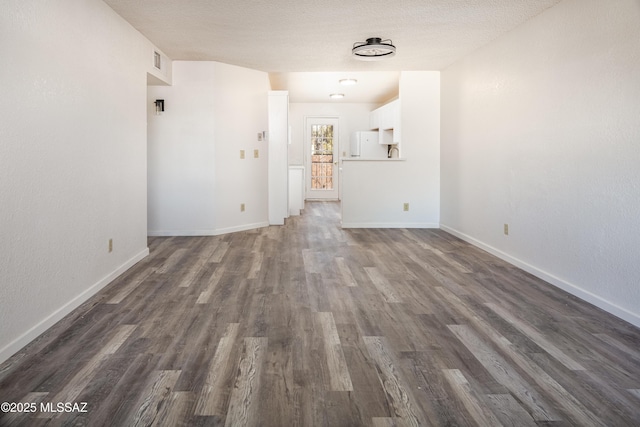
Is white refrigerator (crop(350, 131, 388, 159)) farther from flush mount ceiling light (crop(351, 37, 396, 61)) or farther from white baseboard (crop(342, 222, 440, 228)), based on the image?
flush mount ceiling light (crop(351, 37, 396, 61))

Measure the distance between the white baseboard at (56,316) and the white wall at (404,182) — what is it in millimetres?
3395

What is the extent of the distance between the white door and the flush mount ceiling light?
599 centimetres

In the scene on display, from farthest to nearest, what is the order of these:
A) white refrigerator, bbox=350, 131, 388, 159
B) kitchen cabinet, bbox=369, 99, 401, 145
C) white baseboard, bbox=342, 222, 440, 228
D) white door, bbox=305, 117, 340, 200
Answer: white door, bbox=305, 117, 340, 200 → white refrigerator, bbox=350, 131, 388, 159 → kitchen cabinet, bbox=369, 99, 401, 145 → white baseboard, bbox=342, 222, 440, 228

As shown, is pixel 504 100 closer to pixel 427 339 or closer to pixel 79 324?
pixel 427 339

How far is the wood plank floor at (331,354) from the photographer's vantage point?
163 cm

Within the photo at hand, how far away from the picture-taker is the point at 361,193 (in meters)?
6.29

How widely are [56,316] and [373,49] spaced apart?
356 cm

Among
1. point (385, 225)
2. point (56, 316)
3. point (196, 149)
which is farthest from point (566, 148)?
point (196, 149)

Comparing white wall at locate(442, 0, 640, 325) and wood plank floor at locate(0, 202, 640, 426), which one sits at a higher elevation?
white wall at locate(442, 0, 640, 325)

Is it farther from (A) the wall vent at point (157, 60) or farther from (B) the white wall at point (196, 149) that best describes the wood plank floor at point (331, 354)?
(A) the wall vent at point (157, 60)

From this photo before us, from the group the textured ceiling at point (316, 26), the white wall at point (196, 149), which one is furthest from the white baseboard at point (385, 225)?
the textured ceiling at point (316, 26)

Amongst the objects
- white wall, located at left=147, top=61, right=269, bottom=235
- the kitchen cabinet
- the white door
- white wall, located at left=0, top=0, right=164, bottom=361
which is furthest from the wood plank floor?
the white door

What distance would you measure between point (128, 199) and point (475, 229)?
3708 millimetres

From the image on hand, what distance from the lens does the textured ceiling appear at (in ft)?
11.2
